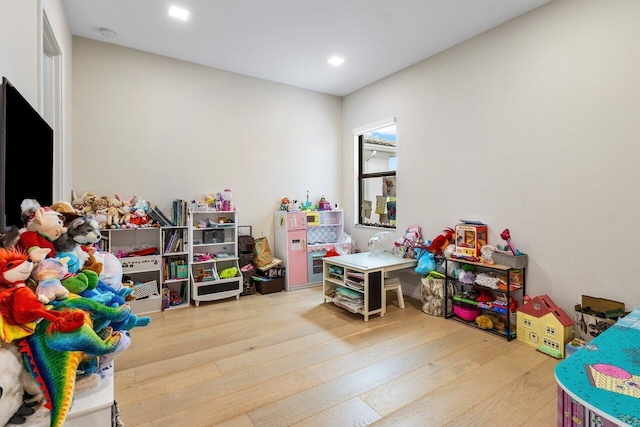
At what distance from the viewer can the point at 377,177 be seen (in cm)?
470

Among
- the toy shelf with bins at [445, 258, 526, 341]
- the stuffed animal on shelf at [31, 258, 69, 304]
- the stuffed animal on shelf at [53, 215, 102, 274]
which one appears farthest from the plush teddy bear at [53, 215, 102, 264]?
the toy shelf with bins at [445, 258, 526, 341]

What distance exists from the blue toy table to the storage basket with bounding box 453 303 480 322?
1905 mm

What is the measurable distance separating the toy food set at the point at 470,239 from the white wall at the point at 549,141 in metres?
0.12

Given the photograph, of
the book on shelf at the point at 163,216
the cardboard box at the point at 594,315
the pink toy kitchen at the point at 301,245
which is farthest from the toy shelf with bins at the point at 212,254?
the cardboard box at the point at 594,315

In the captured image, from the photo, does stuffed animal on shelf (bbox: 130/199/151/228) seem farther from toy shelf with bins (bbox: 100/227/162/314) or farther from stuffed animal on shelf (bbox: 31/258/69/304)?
stuffed animal on shelf (bbox: 31/258/69/304)

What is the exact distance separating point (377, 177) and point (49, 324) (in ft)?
14.0

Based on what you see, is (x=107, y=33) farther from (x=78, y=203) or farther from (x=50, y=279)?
(x=50, y=279)

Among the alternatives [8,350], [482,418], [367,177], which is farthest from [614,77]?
[8,350]

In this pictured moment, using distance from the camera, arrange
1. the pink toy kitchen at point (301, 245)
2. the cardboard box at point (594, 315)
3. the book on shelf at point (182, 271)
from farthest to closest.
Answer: the pink toy kitchen at point (301, 245) → the book on shelf at point (182, 271) → the cardboard box at point (594, 315)

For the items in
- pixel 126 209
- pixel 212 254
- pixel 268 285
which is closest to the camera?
pixel 126 209

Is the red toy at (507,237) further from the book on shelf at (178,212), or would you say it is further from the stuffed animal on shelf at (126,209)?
the stuffed animal on shelf at (126,209)

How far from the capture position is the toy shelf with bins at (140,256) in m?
3.36

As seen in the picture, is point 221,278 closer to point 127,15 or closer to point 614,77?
point 127,15

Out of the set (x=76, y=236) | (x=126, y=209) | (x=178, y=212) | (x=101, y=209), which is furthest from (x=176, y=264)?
(x=76, y=236)
